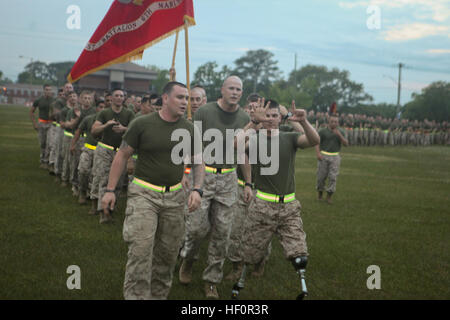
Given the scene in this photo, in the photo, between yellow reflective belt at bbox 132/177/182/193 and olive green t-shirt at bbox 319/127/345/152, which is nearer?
yellow reflective belt at bbox 132/177/182/193

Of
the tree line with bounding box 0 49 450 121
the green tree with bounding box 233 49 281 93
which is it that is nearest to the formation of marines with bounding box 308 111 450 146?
the tree line with bounding box 0 49 450 121

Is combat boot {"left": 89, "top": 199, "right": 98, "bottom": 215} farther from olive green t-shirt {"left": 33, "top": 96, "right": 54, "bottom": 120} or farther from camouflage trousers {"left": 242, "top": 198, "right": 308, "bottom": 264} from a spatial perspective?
olive green t-shirt {"left": 33, "top": 96, "right": 54, "bottom": 120}

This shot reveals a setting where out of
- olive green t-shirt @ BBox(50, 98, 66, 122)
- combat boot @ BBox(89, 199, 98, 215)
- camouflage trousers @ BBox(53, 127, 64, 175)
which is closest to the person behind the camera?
combat boot @ BBox(89, 199, 98, 215)

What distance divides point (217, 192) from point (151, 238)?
160cm

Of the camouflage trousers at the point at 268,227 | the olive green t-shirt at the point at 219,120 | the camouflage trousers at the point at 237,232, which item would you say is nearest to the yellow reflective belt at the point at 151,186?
the camouflage trousers at the point at 268,227

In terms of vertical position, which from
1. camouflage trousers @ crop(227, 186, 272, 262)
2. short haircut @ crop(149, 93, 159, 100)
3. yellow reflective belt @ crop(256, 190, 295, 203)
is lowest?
camouflage trousers @ crop(227, 186, 272, 262)

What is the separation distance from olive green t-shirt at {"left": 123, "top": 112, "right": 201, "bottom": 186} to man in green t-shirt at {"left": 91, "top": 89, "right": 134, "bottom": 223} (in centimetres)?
395

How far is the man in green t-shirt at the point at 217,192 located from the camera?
6102mm

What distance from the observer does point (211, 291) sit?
19.0ft

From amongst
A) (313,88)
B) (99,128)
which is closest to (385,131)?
(99,128)

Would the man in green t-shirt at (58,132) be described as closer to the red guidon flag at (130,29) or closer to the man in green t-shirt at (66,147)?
the man in green t-shirt at (66,147)

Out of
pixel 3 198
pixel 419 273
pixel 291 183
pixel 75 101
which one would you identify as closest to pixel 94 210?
pixel 3 198

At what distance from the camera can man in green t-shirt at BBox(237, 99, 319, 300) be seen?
5461mm

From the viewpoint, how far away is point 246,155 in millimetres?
6242
